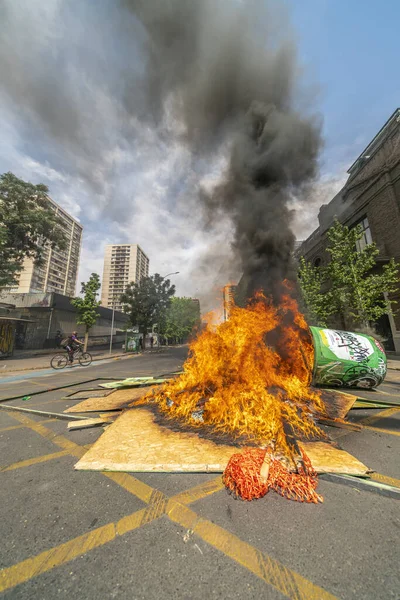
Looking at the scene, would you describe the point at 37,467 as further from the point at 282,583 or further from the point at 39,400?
the point at 39,400

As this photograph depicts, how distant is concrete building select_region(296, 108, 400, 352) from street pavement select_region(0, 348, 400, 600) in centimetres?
1822

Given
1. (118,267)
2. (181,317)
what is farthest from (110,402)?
(118,267)

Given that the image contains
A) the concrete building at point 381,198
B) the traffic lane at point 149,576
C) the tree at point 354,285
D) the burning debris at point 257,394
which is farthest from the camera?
the concrete building at point 381,198

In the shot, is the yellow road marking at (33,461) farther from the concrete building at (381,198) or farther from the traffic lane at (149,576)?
the concrete building at (381,198)

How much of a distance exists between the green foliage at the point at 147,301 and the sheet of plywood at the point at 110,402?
2410 cm

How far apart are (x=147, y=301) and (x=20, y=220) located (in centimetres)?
1500

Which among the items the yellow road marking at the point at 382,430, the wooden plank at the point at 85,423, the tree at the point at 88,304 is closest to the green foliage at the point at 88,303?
the tree at the point at 88,304

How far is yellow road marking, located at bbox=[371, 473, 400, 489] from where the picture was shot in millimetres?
2684

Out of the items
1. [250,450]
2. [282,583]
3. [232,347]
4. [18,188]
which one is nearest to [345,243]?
[232,347]

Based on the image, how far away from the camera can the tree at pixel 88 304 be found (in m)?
23.8

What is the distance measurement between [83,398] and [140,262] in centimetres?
14482

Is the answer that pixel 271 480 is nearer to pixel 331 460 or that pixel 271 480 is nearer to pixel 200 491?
pixel 200 491

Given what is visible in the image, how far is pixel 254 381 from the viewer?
16.8 ft

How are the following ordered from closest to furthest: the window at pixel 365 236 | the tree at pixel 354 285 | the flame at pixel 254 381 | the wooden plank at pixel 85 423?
the flame at pixel 254 381 < the wooden plank at pixel 85 423 < the tree at pixel 354 285 < the window at pixel 365 236
